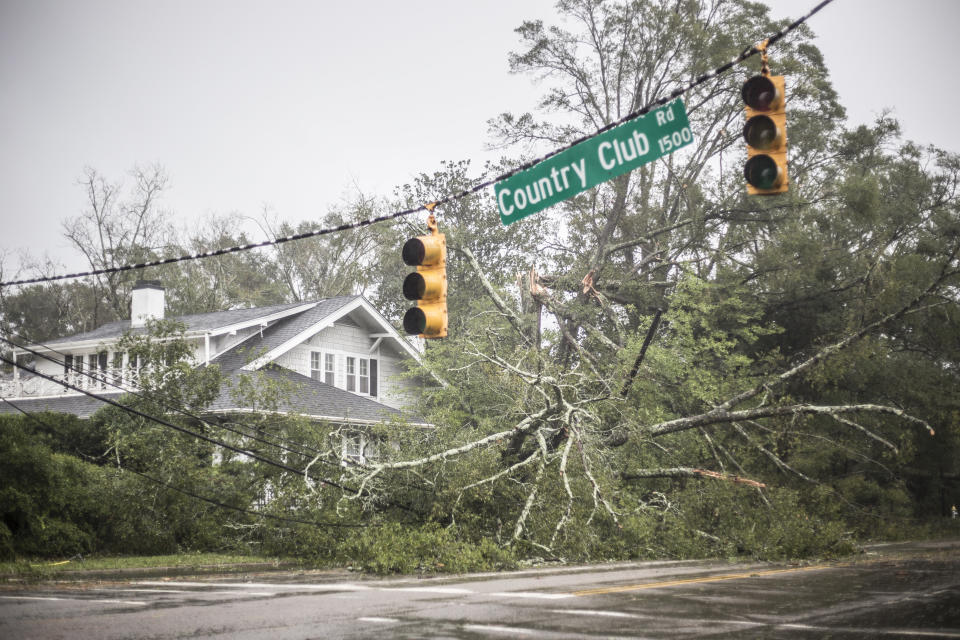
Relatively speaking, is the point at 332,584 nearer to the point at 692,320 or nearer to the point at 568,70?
the point at 692,320

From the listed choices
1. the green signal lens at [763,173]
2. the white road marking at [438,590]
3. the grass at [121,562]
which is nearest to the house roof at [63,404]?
the grass at [121,562]

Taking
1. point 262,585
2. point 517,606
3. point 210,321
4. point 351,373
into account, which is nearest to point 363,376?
point 351,373

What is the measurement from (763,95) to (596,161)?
73.2 inches

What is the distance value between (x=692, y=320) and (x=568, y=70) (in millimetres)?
11459

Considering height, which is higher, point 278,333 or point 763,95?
point 278,333

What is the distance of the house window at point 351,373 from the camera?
30.8 meters

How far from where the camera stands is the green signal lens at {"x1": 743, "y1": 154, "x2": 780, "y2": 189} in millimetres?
7426

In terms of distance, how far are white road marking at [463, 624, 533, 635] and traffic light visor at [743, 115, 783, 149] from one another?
4299mm

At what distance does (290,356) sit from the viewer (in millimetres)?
28703

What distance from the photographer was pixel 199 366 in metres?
21.6

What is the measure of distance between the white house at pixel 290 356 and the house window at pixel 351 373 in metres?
0.03

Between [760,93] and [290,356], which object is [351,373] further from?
[760,93]

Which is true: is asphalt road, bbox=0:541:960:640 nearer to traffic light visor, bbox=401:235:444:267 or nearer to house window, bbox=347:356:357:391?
traffic light visor, bbox=401:235:444:267

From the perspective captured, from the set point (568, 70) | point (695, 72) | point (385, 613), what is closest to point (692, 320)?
point (695, 72)
